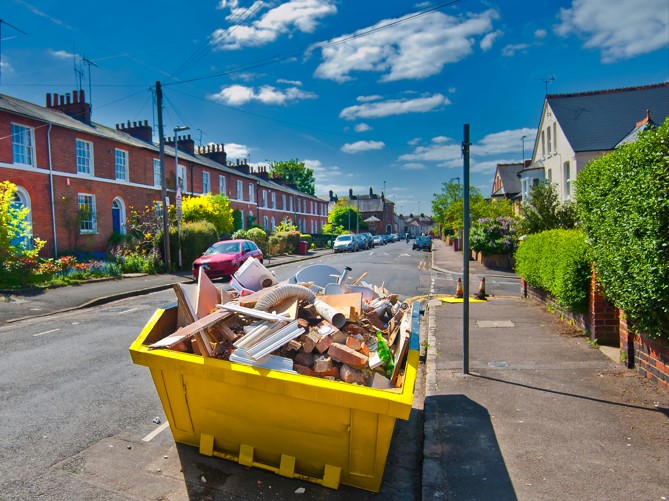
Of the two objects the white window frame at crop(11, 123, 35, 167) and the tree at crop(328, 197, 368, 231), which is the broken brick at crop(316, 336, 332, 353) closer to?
the white window frame at crop(11, 123, 35, 167)

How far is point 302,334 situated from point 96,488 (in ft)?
6.04

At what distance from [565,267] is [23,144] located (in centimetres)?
2145

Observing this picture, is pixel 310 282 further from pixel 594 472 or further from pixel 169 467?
pixel 594 472

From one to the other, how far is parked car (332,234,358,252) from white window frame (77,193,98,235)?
21.6m

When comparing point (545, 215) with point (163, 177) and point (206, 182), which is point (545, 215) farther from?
point (206, 182)

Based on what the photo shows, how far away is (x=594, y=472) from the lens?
3.43 metres

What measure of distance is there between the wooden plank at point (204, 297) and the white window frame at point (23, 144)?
63.7 ft

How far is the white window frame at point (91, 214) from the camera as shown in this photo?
21.9m

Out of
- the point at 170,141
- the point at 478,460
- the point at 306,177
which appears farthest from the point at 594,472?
the point at 306,177

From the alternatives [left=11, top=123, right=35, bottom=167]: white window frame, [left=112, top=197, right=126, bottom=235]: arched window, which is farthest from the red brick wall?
[left=112, top=197, right=126, bottom=235]: arched window

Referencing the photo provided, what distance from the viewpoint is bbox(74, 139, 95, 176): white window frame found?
22422mm

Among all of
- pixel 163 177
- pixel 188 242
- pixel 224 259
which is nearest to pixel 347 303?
pixel 224 259

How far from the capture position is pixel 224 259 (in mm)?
17391

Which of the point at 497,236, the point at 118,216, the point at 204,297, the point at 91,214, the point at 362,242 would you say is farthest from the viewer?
the point at 362,242
